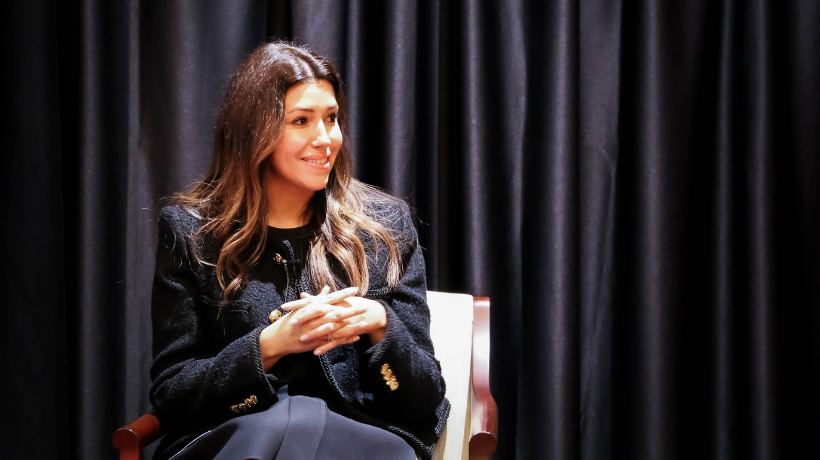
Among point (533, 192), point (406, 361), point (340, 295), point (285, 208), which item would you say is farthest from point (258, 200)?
point (533, 192)

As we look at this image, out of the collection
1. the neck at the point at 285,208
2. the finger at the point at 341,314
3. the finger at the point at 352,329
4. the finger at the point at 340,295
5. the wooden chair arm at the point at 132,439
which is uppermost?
the neck at the point at 285,208

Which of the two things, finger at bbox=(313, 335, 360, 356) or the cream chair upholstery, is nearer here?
finger at bbox=(313, 335, 360, 356)

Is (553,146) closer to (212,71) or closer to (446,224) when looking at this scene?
(446,224)

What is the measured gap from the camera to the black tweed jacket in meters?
1.39

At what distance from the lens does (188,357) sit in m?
1.49

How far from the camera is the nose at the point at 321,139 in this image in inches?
60.4

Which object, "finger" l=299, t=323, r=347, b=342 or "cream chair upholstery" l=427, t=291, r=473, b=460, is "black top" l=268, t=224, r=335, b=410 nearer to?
"finger" l=299, t=323, r=347, b=342

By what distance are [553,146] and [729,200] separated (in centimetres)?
51

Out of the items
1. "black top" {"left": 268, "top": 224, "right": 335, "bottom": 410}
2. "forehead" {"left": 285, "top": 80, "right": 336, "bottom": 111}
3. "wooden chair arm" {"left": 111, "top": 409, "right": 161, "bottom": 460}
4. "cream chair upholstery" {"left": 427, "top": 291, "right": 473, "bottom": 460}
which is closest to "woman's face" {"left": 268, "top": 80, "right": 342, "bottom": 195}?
"forehead" {"left": 285, "top": 80, "right": 336, "bottom": 111}

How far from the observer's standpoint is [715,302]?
6.84 feet

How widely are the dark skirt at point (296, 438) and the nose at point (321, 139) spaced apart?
1.66 feet

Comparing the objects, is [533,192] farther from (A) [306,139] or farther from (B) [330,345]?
(B) [330,345]

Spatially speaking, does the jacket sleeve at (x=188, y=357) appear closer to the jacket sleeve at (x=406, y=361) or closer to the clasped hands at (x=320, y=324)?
the clasped hands at (x=320, y=324)

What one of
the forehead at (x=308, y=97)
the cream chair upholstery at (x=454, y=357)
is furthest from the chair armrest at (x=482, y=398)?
the forehead at (x=308, y=97)
